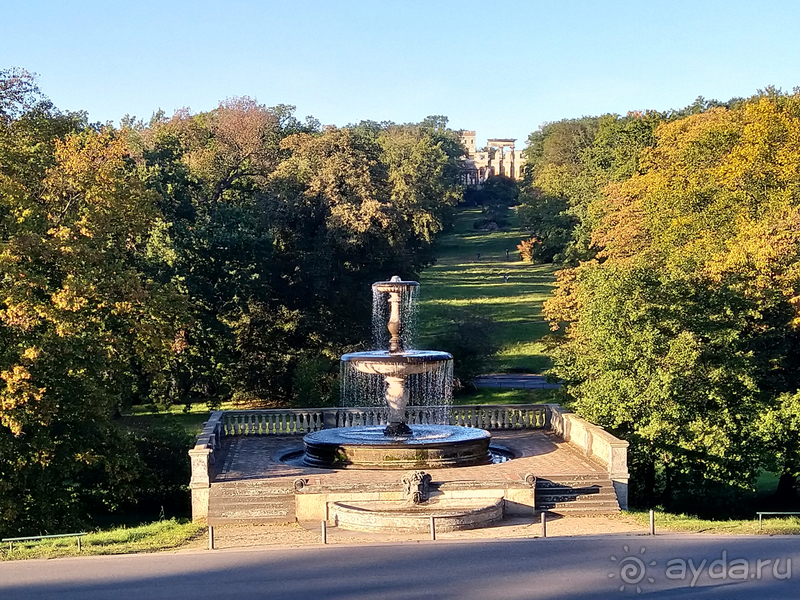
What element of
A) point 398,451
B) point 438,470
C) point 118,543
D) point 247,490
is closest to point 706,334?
point 438,470

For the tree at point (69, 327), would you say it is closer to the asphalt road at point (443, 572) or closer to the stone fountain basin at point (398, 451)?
the stone fountain basin at point (398, 451)

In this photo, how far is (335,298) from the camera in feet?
138

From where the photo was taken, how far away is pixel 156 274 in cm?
3556

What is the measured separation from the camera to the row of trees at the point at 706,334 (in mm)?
24625

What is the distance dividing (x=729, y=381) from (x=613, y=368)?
2924 millimetres

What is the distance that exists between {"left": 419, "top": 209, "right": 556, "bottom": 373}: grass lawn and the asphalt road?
32.5 meters

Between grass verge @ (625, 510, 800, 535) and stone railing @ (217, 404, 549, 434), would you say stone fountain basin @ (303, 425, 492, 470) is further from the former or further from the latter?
stone railing @ (217, 404, 549, 434)

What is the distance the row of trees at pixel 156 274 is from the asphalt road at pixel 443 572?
23.3ft

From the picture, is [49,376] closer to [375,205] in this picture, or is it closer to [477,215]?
[375,205]

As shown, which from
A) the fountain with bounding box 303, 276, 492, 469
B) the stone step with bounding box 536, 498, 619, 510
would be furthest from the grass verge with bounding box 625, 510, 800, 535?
the fountain with bounding box 303, 276, 492, 469

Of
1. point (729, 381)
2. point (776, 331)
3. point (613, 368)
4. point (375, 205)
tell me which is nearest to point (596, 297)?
point (613, 368)

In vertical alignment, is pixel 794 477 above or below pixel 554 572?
below

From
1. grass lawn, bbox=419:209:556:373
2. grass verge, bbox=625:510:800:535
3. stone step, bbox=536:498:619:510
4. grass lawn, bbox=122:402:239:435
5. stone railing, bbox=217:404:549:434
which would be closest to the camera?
grass verge, bbox=625:510:800:535

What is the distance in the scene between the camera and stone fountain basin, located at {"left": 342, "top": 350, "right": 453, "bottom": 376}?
22219 mm
